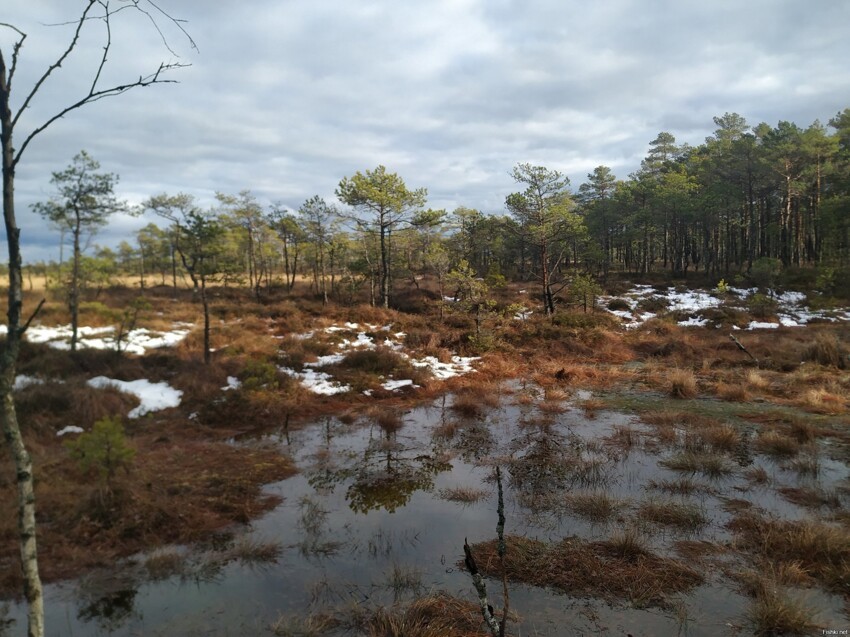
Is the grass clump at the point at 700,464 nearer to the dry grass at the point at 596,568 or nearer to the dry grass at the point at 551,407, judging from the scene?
the dry grass at the point at 596,568

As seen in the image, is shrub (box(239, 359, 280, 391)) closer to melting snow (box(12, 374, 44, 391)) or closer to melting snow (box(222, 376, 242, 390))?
melting snow (box(222, 376, 242, 390))

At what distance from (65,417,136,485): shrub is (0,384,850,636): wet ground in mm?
2021

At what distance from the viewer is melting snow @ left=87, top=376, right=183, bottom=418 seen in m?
12.3

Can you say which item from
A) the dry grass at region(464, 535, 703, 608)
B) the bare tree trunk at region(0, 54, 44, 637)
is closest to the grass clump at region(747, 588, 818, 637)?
the dry grass at region(464, 535, 703, 608)

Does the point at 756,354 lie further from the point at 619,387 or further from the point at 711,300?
the point at 711,300

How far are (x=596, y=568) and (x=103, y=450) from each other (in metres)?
7.73

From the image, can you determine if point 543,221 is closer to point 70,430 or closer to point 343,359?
point 343,359

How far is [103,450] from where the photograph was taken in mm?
7203

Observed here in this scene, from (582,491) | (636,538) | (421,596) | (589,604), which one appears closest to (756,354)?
(582,491)

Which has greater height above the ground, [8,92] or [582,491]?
[8,92]

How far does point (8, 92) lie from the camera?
2.55 meters

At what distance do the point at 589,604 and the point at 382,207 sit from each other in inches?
1117

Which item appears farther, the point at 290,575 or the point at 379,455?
the point at 379,455

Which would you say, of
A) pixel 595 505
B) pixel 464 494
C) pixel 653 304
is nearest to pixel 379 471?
pixel 464 494
